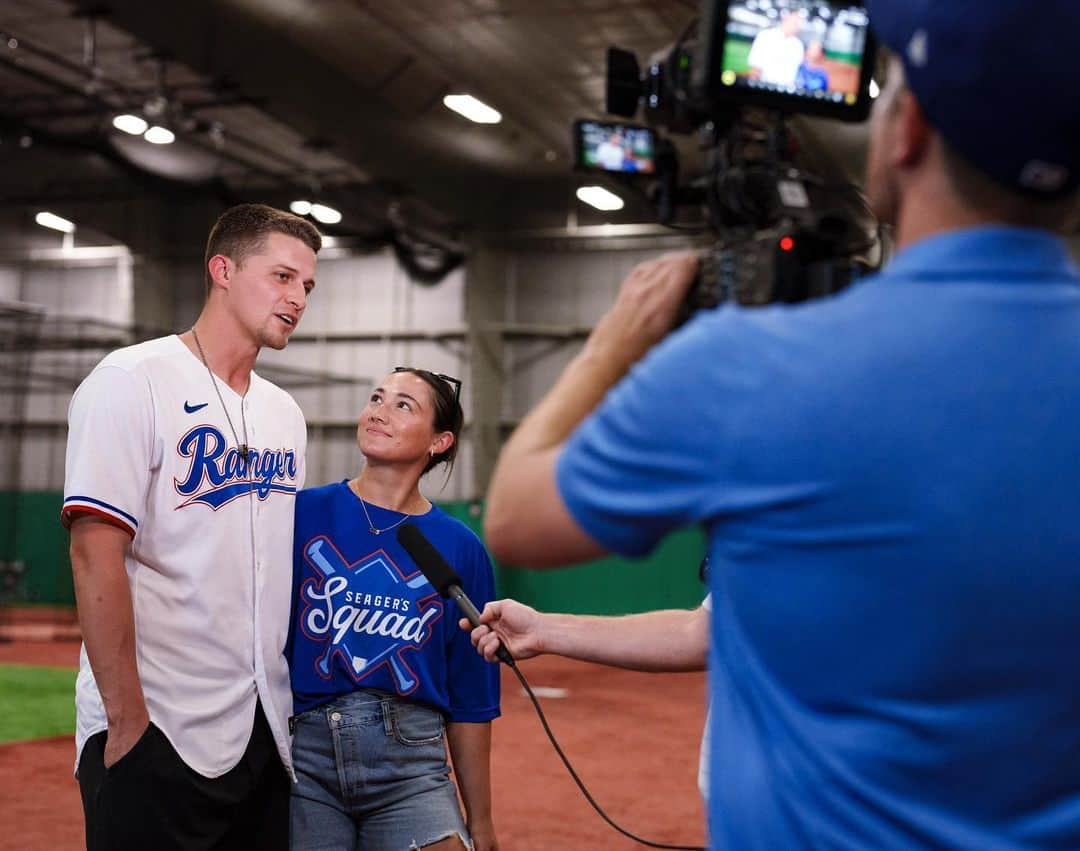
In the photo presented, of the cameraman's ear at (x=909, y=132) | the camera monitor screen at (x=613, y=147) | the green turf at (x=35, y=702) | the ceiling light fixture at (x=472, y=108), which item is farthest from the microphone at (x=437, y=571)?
the ceiling light fixture at (x=472, y=108)

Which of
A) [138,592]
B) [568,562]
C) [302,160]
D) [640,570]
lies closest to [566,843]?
[138,592]

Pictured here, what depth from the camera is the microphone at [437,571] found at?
2227mm

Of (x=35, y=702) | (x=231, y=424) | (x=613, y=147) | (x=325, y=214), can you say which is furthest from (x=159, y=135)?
(x=231, y=424)

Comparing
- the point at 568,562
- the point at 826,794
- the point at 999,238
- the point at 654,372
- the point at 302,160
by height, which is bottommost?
the point at 826,794

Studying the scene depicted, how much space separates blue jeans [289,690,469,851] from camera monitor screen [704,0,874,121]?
5.28 feet

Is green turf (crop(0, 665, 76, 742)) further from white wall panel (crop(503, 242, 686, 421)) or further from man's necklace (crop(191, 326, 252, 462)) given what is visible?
white wall panel (crop(503, 242, 686, 421))

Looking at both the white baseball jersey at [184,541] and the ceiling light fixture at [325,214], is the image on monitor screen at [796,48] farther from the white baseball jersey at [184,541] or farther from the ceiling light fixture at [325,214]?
the ceiling light fixture at [325,214]

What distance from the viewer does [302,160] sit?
18.1 metres

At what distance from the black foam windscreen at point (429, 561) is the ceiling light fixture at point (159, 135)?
42.3ft

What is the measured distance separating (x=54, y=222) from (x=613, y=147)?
62.1ft

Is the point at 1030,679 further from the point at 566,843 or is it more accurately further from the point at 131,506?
the point at 566,843

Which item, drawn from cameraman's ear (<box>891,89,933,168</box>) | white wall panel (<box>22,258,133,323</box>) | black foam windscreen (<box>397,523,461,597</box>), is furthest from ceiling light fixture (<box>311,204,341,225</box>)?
cameraman's ear (<box>891,89,933,168</box>)

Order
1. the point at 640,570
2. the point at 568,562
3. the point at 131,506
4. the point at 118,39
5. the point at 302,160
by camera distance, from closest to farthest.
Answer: the point at 568,562
the point at 131,506
the point at 118,39
the point at 640,570
the point at 302,160

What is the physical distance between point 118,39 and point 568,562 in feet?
Answer: 46.9
